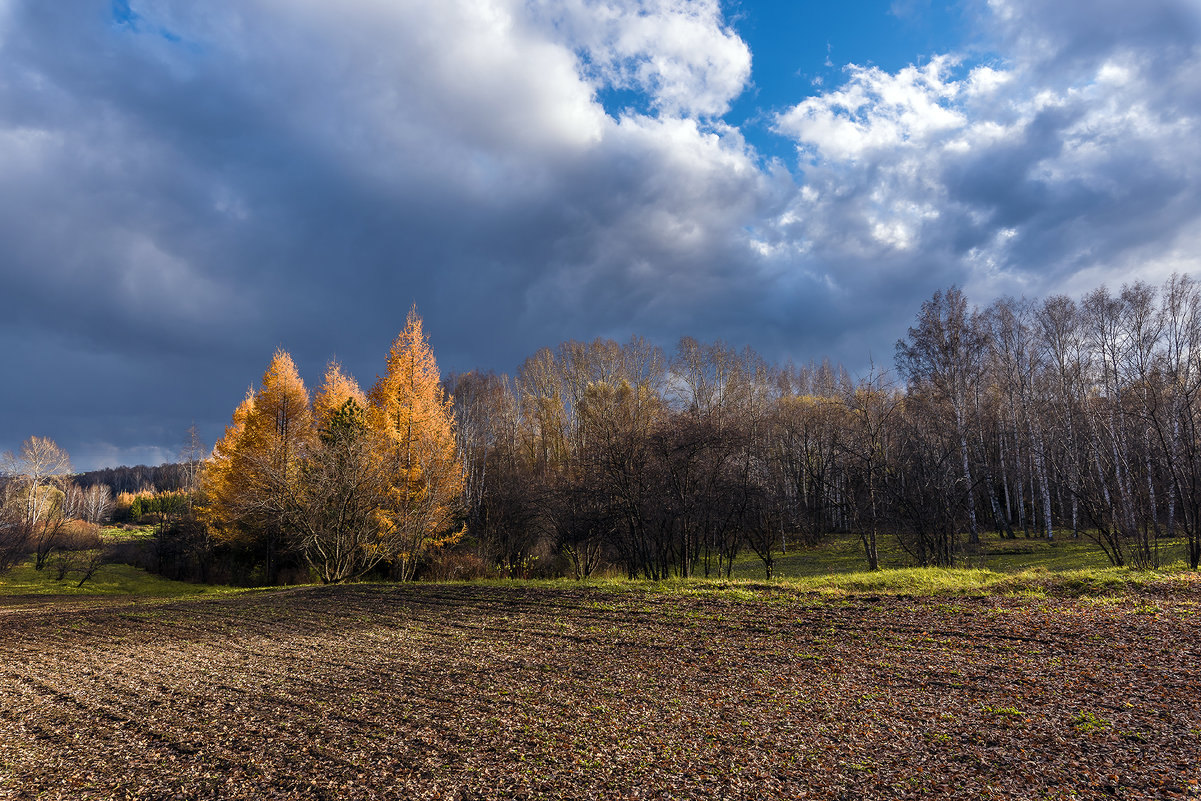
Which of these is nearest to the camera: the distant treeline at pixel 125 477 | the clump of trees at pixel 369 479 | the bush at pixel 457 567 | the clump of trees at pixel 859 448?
the clump of trees at pixel 859 448

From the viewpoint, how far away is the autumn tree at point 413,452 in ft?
75.2

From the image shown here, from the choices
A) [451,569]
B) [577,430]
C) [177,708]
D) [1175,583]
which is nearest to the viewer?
[177,708]

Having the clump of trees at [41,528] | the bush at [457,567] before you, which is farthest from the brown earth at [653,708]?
the clump of trees at [41,528]

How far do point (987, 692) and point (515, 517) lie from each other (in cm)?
2132

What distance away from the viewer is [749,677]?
6.77 meters

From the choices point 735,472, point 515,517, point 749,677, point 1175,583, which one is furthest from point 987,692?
point 515,517

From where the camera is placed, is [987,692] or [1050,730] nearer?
[1050,730]

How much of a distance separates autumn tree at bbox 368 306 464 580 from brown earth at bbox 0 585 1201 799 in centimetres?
1229

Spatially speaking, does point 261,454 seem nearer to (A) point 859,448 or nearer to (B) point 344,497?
(B) point 344,497

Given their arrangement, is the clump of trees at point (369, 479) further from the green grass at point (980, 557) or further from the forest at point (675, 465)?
the green grass at point (980, 557)

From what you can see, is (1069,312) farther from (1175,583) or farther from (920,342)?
(1175,583)

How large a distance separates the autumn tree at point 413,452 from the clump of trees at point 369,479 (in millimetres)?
43

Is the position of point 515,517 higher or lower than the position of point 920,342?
lower

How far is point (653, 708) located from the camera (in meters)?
5.91
